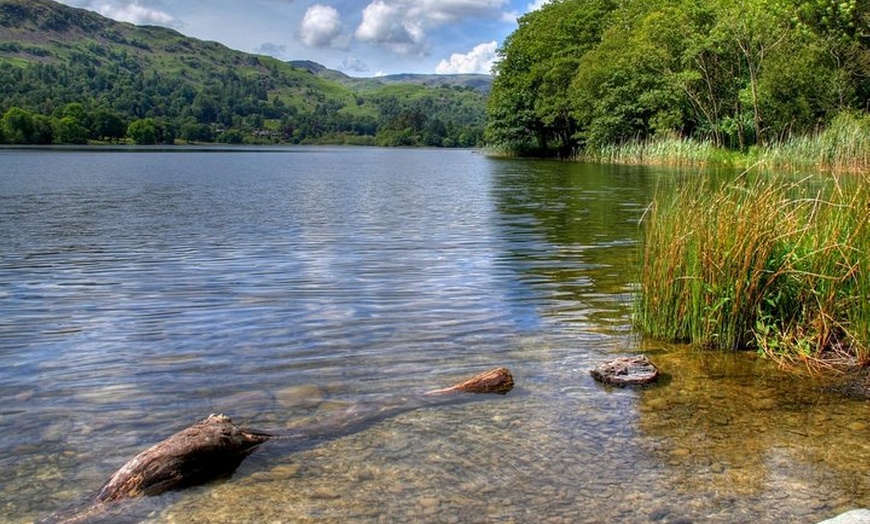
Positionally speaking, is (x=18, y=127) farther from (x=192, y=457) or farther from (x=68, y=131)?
(x=192, y=457)

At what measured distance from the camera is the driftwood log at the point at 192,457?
5016mm

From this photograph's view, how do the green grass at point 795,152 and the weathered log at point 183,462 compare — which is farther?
the green grass at point 795,152

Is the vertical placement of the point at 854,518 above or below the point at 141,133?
below

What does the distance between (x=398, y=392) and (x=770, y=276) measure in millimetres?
4490

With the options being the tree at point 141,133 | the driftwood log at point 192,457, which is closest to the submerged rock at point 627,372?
the driftwood log at point 192,457

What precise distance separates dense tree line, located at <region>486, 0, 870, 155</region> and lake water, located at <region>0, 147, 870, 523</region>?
1394 inches

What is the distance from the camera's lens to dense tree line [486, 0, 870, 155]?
43719 mm

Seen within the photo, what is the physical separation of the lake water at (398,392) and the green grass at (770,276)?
21.2 inches

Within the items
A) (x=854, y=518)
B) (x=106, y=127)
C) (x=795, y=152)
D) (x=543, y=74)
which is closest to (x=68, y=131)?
(x=106, y=127)


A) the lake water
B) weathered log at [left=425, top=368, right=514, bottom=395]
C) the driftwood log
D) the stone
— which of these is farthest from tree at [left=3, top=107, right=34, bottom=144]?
the stone

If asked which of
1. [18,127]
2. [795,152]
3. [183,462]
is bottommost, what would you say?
[183,462]

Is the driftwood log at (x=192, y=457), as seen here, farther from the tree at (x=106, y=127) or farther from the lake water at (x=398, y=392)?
the tree at (x=106, y=127)

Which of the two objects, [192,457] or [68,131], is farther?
[68,131]

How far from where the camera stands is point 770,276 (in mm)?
8242
